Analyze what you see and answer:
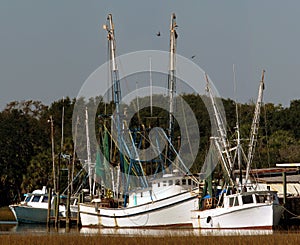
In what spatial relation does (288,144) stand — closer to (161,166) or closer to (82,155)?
(82,155)

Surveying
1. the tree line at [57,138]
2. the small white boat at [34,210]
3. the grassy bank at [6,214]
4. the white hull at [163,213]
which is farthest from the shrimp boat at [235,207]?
the grassy bank at [6,214]

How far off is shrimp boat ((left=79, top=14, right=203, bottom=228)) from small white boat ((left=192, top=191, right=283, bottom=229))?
4.07m

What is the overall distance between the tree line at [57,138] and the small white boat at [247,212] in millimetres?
17807

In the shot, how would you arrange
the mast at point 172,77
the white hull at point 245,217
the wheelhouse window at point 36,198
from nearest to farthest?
the white hull at point 245,217, the mast at point 172,77, the wheelhouse window at point 36,198

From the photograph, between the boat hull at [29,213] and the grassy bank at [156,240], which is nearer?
the grassy bank at [156,240]

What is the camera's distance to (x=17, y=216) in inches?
3147

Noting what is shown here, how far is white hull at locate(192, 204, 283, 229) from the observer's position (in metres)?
56.7

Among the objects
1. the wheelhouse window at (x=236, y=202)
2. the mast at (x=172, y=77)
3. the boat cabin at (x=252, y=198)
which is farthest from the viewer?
the mast at (x=172, y=77)

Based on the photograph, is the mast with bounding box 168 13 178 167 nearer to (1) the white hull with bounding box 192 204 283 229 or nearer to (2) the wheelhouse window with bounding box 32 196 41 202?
(1) the white hull with bounding box 192 204 283 229

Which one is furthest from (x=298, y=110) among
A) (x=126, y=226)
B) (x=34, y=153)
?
(x=126, y=226)

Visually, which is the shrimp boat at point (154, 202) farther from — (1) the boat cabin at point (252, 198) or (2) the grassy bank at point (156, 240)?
(2) the grassy bank at point (156, 240)

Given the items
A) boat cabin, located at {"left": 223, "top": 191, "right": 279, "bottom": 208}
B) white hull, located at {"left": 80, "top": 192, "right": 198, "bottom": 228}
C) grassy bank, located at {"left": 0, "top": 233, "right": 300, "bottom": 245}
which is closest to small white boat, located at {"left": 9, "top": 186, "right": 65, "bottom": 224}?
white hull, located at {"left": 80, "top": 192, "right": 198, "bottom": 228}

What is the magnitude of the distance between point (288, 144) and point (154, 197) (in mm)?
41062

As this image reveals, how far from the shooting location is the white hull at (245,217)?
56719 mm
